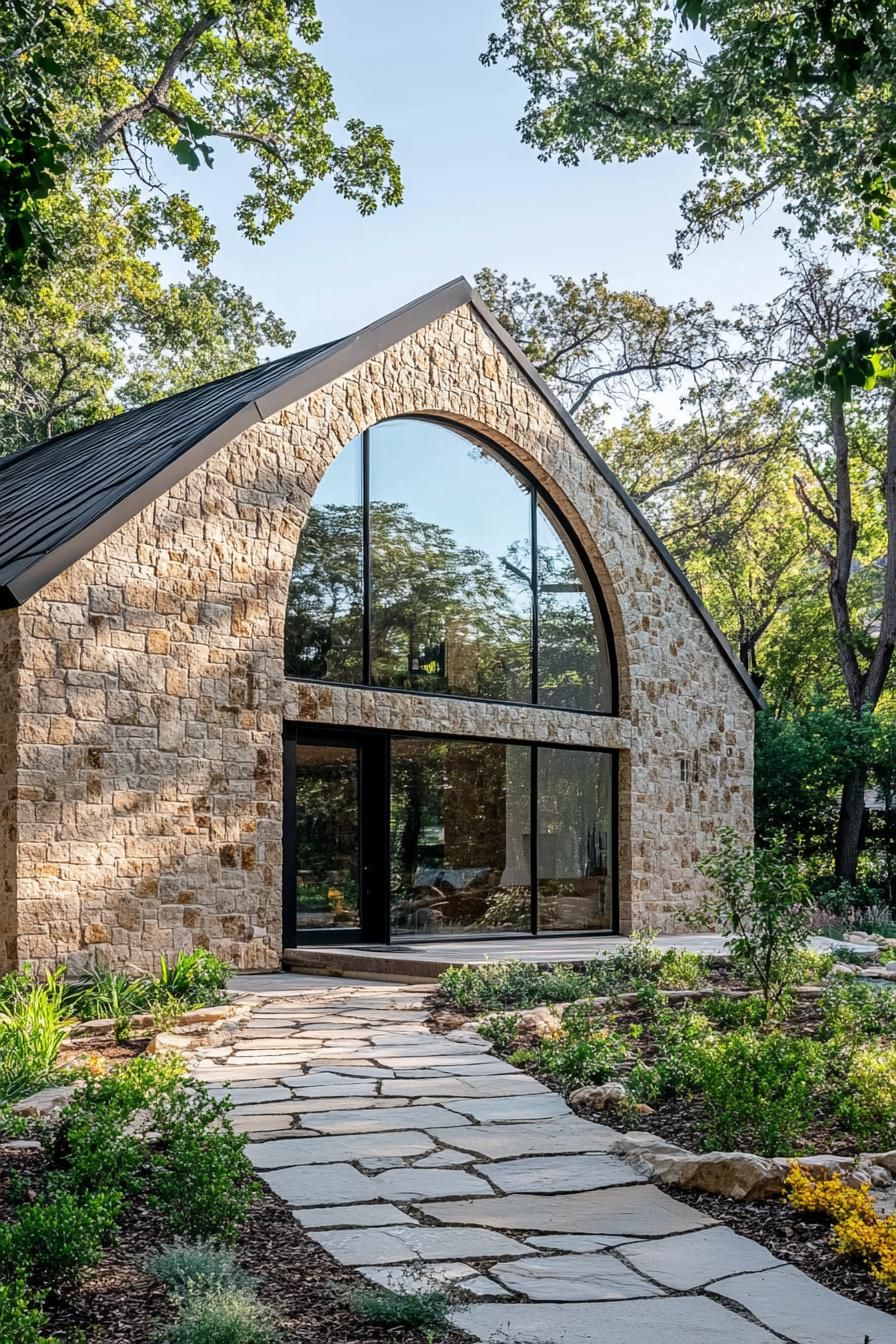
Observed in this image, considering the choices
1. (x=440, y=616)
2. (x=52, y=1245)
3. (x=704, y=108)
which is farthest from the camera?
(x=704, y=108)

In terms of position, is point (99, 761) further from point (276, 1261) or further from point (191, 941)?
point (276, 1261)

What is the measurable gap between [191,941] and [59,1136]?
19.1ft

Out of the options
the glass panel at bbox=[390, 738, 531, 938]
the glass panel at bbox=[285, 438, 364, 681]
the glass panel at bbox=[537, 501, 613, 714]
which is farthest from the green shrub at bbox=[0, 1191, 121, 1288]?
the glass panel at bbox=[537, 501, 613, 714]

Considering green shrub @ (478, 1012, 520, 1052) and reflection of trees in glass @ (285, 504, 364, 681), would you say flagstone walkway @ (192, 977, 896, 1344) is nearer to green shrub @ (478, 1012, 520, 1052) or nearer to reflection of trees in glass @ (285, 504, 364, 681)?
green shrub @ (478, 1012, 520, 1052)

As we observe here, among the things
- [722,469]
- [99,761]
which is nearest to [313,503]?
[99,761]

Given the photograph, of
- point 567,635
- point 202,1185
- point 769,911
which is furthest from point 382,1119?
point 567,635

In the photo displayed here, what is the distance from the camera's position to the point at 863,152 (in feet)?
48.5

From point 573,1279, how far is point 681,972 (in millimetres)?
5924

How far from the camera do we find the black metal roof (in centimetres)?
963

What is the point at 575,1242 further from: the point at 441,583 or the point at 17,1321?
the point at 441,583

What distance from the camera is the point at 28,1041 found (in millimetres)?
6395

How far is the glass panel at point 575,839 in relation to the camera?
45.3 feet

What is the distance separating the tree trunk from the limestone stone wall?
7.82 meters

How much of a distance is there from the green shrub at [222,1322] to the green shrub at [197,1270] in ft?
0.44
